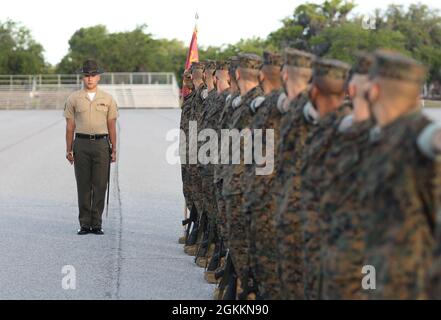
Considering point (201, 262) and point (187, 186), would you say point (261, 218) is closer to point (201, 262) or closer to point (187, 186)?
point (201, 262)

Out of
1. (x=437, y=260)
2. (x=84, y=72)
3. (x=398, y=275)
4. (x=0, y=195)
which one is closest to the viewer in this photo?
(x=437, y=260)

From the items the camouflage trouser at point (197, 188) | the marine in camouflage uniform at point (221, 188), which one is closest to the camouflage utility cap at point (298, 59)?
the marine in camouflage uniform at point (221, 188)

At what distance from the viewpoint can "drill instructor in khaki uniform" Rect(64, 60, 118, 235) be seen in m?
9.89

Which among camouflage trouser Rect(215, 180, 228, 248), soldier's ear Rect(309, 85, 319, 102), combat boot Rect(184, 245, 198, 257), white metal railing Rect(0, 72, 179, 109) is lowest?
white metal railing Rect(0, 72, 179, 109)

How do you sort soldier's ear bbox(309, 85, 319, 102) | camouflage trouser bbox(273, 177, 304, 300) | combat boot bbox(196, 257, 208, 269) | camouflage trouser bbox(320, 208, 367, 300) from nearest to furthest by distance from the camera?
camouflage trouser bbox(320, 208, 367, 300) < soldier's ear bbox(309, 85, 319, 102) < camouflage trouser bbox(273, 177, 304, 300) < combat boot bbox(196, 257, 208, 269)

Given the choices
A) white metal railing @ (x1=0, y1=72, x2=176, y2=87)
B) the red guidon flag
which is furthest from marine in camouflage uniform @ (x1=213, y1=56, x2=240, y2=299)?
white metal railing @ (x1=0, y1=72, x2=176, y2=87)

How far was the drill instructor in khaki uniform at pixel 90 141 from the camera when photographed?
389 inches

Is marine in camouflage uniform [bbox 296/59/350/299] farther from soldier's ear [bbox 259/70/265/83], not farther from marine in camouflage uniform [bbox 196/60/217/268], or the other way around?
marine in camouflage uniform [bbox 196/60/217/268]

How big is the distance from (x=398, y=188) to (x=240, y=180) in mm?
2887

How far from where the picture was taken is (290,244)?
4.88m
